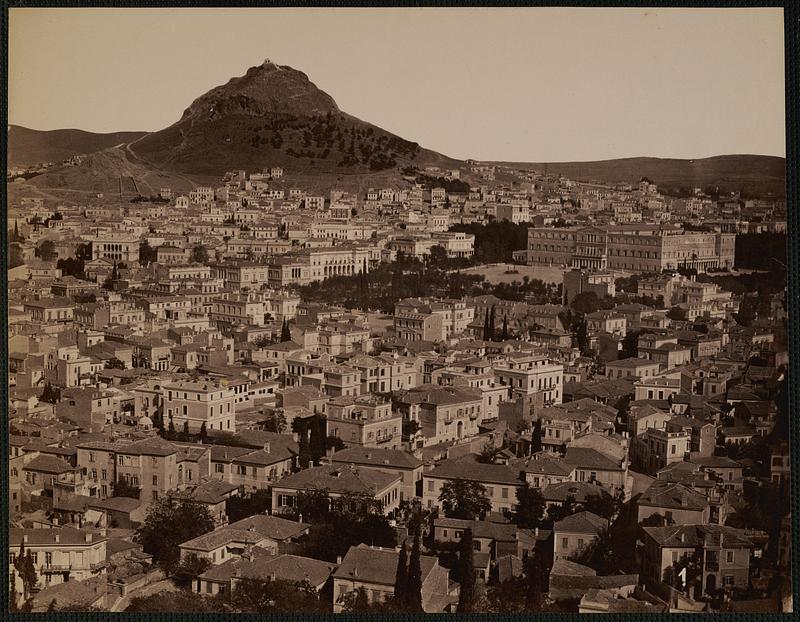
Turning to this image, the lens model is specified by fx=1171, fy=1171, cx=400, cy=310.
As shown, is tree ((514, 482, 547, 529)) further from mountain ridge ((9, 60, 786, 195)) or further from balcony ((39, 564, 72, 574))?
mountain ridge ((9, 60, 786, 195))

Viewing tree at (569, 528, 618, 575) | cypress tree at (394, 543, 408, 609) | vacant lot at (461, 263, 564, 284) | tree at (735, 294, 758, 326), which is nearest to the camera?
cypress tree at (394, 543, 408, 609)

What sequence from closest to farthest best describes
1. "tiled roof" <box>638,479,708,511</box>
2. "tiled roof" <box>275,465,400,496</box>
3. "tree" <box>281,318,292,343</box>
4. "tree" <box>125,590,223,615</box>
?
"tree" <box>125,590,223,615</box>, "tiled roof" <box>638,479,708,511</box>, "tiled roof" <box>275,465,400,496</box>, "tree" <box>281,318,292,343</box>

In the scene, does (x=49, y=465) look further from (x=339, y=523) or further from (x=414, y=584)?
(x=414, y=584)

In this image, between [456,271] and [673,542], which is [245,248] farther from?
[673,542]

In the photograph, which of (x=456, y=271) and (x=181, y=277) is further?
(x=456, y=271)

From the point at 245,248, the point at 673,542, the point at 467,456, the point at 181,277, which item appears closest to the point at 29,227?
the point at 181,277

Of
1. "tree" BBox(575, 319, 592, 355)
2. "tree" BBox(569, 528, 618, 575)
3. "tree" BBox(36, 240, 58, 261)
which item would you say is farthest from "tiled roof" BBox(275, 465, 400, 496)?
"tree" BBox(36, 240, 58, 261)
